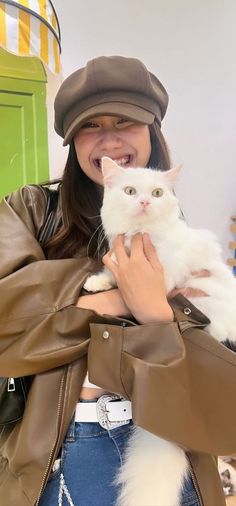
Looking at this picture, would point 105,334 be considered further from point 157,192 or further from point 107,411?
point 157,192

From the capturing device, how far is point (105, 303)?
100cm

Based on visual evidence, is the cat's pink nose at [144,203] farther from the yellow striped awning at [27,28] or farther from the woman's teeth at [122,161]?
the yellow striped awning at [27,28]

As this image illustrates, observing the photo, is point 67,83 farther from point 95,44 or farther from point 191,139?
point 191,139

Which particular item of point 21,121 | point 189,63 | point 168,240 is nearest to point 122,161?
point 168,240

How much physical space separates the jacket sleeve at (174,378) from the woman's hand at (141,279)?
7cm

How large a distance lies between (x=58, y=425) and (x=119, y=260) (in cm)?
43

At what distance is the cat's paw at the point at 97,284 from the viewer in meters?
1.04

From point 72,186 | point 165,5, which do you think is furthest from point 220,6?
point 72,186

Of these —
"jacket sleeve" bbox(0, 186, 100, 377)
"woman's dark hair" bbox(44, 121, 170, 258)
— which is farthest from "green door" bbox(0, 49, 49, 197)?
"jacket sleeve" bbox(0, 186, 100, 377)

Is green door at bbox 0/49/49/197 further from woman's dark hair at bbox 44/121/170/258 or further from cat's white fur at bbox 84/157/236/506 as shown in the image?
cat's white fur at bbox 84/157/236/506

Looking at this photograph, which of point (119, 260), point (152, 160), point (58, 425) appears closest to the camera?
point (58, 425)

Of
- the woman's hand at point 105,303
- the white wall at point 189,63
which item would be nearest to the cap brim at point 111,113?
the woman's hand at point 105,303

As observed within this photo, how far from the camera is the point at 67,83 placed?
3.74 feet

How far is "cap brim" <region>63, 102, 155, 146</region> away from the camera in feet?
3.43
